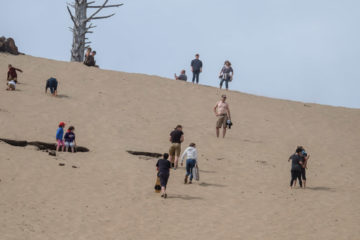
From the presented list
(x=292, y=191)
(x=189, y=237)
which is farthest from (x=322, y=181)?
(x=189, y=237)

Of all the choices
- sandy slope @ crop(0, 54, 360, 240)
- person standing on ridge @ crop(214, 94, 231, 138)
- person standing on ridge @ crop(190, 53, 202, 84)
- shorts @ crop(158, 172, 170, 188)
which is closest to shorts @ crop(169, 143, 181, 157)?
sandy slope @ crop(0, 54, 360, 240)

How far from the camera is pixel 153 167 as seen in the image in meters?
21.4

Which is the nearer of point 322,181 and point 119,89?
point 322,181

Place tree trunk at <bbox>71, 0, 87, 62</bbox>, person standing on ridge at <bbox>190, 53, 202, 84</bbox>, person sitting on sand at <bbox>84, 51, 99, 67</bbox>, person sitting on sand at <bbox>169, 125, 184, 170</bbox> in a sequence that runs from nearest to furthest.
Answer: person sitting on sand at <bbox>169, 125, 184, 170</bbox>
person standing on ridge at <bbox>190, 53, 202, 84</bbox>
person sitting on sand at <bbox>84, 51, 99, 67</bbox>
tree trunk at <bbox>71, 0, 87, 62</bbox>

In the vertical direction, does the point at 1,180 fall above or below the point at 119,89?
below

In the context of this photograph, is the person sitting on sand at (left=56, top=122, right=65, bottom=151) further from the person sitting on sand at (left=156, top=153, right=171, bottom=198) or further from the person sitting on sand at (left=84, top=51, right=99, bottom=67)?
the person sitting on sand at (left=84, top=51, right=99, bottom=67)

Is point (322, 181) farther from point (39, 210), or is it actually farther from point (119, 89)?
point (119, 89)

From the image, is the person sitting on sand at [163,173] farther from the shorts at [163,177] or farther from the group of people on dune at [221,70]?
the group of people on dune at [221,70]

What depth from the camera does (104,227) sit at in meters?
15.5

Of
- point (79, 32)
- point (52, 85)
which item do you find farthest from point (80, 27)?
point (52, 85)

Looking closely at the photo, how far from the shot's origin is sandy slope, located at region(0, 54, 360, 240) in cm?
1591

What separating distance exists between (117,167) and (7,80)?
35.8 ft

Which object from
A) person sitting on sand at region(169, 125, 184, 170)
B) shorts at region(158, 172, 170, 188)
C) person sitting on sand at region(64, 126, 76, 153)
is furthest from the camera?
person sitting on sand at region(64, 126, 76, 153)

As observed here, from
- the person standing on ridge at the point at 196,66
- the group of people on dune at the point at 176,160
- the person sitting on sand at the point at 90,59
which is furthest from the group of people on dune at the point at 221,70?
the group of people on dune at the point at 176,160
